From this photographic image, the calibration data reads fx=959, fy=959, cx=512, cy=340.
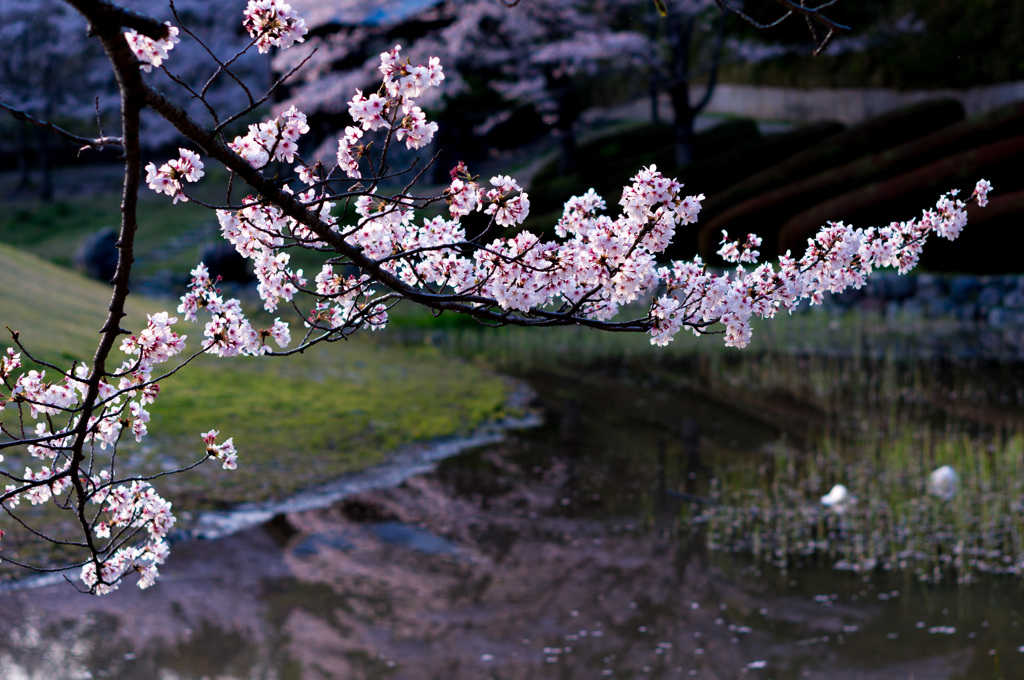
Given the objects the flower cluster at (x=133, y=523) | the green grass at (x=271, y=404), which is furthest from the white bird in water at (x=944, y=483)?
the flower cluster at (x=133, y=523)

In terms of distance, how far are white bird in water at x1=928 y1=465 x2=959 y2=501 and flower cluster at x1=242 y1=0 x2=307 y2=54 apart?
646 centimetres

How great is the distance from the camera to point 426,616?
562 centimetres

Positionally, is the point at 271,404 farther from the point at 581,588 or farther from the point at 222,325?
the point at 222,325

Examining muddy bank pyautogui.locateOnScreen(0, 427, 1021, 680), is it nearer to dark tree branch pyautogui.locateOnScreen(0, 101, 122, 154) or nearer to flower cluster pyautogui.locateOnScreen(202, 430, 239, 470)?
flower cluster pyautogui.locateOnScreen(202, 430, 239, 470)

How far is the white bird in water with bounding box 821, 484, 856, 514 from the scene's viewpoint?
729cm

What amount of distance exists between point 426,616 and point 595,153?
21.7 meters

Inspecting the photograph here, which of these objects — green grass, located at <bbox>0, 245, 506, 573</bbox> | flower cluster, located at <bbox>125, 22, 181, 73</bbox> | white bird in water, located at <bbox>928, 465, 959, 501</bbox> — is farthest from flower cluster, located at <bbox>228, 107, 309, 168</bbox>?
white bird in water, located at <bbox>928, 465, 959, 501</bbox>

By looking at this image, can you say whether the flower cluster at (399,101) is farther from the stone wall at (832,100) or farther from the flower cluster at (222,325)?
the stone wall at (832,100)

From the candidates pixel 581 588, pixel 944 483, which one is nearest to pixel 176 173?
pixel 581 588

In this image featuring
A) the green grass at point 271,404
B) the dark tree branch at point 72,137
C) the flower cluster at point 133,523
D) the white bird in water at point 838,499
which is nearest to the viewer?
the dark tree branch at point 72,137

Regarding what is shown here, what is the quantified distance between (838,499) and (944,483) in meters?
0.95

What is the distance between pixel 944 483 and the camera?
7562 millimetres

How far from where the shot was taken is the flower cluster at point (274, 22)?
2.74 m

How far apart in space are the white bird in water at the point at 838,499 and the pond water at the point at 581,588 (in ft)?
0.28
